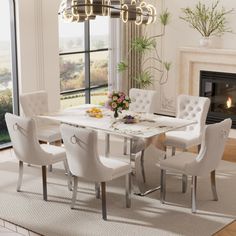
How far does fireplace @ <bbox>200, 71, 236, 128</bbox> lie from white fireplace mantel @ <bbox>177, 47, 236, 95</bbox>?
0.11m

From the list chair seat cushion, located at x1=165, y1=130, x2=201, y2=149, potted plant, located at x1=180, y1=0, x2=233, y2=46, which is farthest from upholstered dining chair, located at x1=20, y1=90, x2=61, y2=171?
potted plant, located at x1=180, y1=0, x2=233, y2=46

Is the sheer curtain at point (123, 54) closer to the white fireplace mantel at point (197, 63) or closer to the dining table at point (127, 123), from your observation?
the white fireplace mantel at point (197, 63)

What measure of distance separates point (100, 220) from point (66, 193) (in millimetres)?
924

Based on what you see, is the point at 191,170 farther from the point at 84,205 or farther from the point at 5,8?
the point at 5,8

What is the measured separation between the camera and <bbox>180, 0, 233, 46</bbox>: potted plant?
919 cm

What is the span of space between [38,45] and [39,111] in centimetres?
142

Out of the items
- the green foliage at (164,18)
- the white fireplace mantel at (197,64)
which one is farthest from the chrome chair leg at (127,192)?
the green foliage at (164,18)

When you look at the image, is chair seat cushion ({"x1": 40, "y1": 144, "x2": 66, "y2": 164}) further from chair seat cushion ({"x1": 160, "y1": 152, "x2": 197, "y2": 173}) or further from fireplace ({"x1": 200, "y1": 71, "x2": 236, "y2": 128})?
fireplace ({"x1": 200, "y1": 71, "x2": 236, "y2": 128})

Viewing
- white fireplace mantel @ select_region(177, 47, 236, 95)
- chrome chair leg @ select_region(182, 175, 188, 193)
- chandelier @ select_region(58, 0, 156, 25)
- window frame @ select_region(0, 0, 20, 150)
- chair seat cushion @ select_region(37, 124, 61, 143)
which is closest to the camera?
chandelier @ select_region(58, 0, 156, 25)

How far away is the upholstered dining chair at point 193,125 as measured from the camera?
278 inches

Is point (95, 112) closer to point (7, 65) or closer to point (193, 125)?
point (193, 125)

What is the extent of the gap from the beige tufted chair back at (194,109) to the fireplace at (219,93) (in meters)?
2.19

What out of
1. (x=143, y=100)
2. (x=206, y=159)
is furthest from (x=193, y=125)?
(x=206, y=159)

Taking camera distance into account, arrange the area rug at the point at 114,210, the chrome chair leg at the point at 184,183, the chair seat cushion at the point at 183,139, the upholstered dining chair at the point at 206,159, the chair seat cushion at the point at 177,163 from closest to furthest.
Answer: the area rug at the point at 114,210 < the upholstered dining chair at the point at 206,159 < the chair seat cushion at the point at 177,163 < the chrome chair leg at the point at 184,183 < the chair seat cushion at the point at 183,139
